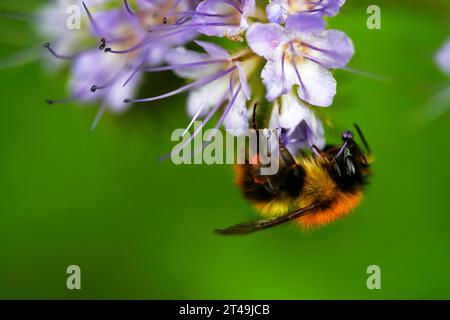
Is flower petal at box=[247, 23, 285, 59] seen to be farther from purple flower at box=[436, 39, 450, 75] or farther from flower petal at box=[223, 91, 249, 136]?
purple flower at box=[436, 39, 450, 75]

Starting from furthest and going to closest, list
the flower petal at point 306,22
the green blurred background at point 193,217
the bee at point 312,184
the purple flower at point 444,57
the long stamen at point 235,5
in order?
1. the green blurred background at point 193,217
2. the purple flower at point 444,57
3. the bee at point 312,184
4. the long stamen at point 235,5
5. the flower petal at point 306,22

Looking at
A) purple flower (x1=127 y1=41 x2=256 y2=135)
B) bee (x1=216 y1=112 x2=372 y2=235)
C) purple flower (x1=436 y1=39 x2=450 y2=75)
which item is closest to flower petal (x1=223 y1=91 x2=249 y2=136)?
purple flower (x1=127 y1=41 x2=256 y2=135)

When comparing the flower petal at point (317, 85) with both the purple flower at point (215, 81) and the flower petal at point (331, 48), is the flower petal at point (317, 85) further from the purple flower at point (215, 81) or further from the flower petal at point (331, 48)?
the purple flower at point (215, 81)

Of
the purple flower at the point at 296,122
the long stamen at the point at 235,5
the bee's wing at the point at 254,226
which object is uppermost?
the long stamen at the point at 235,5

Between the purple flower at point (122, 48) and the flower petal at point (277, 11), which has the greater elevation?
the purple flower at point (122, 48)

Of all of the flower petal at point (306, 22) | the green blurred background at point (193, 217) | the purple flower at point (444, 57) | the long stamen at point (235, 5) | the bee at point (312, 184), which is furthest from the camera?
the green blurred background at point (193, 217)

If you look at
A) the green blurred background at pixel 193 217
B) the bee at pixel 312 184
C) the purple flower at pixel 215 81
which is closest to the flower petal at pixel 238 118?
the purple flower at pixel 215 81
